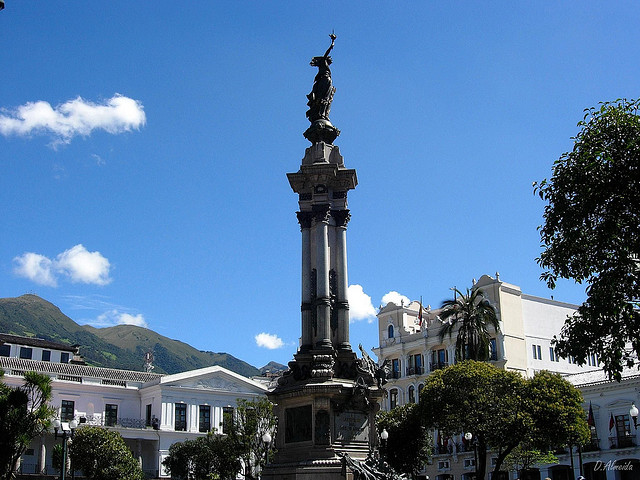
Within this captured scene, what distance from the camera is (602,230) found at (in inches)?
699

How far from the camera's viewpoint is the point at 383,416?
4128 centimetres

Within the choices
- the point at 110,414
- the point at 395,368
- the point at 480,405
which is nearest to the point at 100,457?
the point at 110,414

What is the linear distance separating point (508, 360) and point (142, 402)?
101 feet

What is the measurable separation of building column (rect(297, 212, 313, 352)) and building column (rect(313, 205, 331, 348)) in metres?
0.42

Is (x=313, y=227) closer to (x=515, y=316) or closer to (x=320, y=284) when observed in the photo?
(x=320, y=284)

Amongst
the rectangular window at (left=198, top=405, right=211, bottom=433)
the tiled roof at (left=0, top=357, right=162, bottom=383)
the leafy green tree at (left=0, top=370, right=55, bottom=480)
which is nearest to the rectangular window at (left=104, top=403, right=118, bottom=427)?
the tiled roof at (left=0, top=357, right=162, bottom=383)

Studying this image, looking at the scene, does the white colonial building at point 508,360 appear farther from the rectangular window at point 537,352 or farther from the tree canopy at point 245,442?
the tree canopy at point 245,442

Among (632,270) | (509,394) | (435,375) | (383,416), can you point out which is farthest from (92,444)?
(632,270)

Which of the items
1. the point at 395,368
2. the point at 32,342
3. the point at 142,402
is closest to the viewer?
the point at 142,402

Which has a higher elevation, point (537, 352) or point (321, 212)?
point (321, 212)

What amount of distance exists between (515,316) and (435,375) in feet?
74.9

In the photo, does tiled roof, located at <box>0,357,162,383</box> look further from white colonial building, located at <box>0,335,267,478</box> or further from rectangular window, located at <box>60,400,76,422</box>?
rectangular window, located at <box>60,400,76,422</box>

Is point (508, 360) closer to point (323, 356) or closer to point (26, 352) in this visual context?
point (323, 356)

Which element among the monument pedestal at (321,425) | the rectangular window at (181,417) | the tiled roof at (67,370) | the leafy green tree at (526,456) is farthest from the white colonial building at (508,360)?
the monument pedestal at (321,425)
